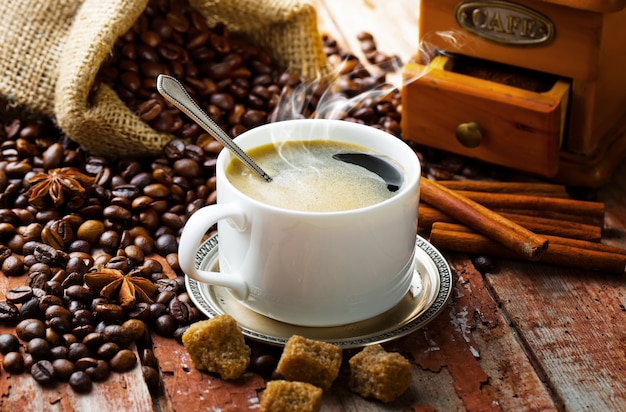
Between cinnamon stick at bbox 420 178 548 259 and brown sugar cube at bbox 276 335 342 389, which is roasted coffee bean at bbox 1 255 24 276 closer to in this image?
brown sugar cube at bbox 276 335 342 389

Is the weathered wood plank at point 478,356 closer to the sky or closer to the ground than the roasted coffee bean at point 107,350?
closer to the ground

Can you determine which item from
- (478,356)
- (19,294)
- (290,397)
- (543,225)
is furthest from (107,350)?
(543,225)

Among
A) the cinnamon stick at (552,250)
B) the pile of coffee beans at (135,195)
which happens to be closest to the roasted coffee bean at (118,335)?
the pile of coffee beans at (135,195)

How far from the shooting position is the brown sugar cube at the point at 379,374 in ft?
4.59

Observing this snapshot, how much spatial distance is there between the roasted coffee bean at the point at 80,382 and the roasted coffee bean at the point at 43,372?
0.13 ft

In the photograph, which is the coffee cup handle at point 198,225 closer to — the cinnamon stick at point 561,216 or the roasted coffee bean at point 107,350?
the roasted coffee bean at point 107,350

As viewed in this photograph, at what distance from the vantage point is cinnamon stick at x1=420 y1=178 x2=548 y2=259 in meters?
1.74

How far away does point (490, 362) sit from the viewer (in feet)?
5.05

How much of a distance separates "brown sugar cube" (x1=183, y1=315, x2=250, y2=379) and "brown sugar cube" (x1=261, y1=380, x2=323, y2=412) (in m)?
Result: 0.11

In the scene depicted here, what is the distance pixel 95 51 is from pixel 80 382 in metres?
0.94

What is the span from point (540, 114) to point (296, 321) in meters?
0.82

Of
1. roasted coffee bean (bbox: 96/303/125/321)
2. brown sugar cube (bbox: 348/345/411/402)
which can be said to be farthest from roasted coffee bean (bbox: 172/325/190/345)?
brown sugar cube (bbox: 348/345/411/402)

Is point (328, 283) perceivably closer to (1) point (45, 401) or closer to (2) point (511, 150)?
(1) point (45, 401)

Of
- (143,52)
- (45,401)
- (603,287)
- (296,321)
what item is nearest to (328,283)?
(296,321)
